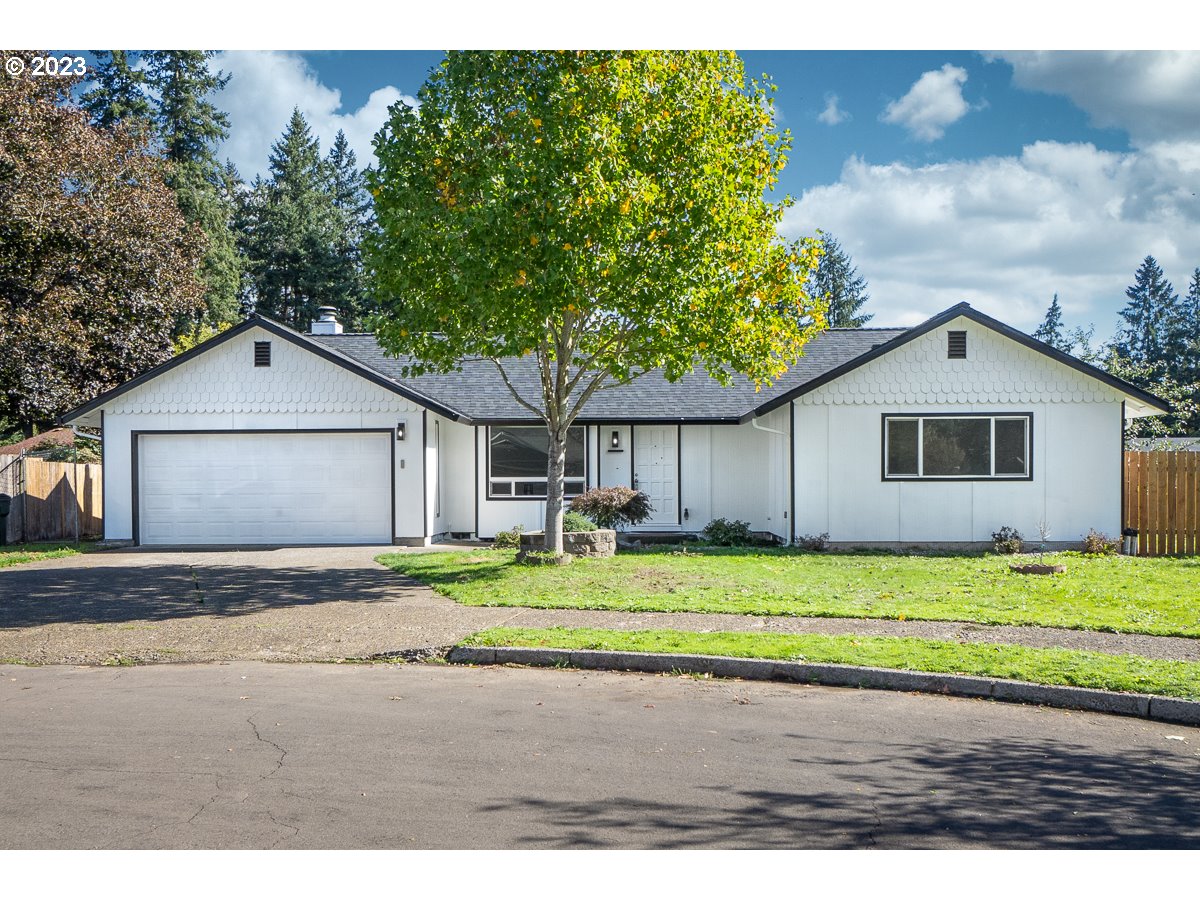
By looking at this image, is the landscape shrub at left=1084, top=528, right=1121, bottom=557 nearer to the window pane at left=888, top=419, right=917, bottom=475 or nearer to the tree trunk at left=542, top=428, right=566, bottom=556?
the window pane at left=888, top=419, right=917, bottom=475

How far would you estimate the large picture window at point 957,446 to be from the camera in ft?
63.7

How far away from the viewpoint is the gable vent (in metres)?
19.3

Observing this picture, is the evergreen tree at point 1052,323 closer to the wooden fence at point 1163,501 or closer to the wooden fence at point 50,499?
the wooden fence at point 1163,501

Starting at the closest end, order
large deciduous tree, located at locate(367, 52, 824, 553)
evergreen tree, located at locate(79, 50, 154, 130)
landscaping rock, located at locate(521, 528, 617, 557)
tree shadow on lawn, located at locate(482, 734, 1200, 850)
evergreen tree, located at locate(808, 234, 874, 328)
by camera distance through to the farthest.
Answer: tree shadow on lawn, located at locate(482, 734, 1200, 850) < large deciduous tree, located at locate(367, 52, 824, 553) < landscaping rock, located at locate(521, 528, 617, 557) < evergreen tree, located at locate(79, 50, 154, 130) < evergreen tree, located at locate(808, 234, 874, 328)

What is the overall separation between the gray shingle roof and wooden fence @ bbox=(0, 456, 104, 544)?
6995 mm

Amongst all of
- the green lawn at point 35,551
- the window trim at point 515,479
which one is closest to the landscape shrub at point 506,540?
the window trim at point 515,479

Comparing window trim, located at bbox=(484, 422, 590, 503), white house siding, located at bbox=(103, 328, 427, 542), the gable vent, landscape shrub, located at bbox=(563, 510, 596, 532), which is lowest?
landscape shrub, located at bbox=(563, 510, 596, 532)

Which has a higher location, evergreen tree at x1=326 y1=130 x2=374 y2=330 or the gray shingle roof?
evergreen tree at x1=326 y1=130 x2=374 y2=330

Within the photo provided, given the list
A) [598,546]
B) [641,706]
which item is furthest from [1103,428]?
[641,706]

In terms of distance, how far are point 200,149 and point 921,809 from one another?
54.6 metres

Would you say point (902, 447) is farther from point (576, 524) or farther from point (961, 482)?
point (576, 524)

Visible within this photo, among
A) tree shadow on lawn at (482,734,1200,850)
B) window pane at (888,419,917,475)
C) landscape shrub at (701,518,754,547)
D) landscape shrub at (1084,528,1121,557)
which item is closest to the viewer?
tree shadow on lawn at (482,734,1200,850)

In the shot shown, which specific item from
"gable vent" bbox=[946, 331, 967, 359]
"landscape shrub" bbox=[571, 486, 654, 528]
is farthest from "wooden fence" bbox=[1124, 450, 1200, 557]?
"landscape shrub" bbox=[571, 486, 654, 528]

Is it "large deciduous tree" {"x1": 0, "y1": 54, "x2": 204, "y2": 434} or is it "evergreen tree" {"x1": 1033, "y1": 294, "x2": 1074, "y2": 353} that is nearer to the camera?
"large deciduous tree" {"x1": 0, "y1": 54, "x2": 204, "y2": 434}
